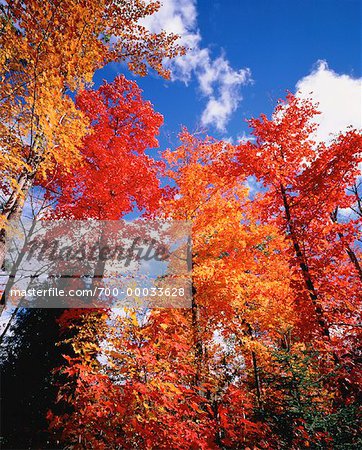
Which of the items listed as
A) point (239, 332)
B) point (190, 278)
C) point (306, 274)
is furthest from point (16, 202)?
point (239, 332)

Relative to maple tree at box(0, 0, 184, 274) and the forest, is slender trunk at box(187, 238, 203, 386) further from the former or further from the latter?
maple tree at box(0, 0, 184, 274)

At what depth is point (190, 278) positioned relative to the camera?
900 centimetres

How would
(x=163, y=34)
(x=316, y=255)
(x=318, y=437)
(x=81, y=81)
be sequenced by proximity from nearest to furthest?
(x=318, y=437) < (x=81, y=81) < (x=163, y=34) < (x=316, y=255)

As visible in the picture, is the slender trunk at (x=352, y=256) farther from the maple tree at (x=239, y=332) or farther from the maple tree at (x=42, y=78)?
the maple tree at (x=42, y=78)

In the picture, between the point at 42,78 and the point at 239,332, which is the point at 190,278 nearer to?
the point at 239,332

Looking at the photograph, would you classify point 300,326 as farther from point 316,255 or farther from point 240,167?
point 240,167

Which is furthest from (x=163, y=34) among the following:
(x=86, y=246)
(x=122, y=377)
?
(x=122, y=377)

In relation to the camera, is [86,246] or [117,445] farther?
[86,246]

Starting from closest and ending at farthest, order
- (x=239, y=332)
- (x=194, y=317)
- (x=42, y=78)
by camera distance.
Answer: (x=42, y=78) → (x=194, y=317) → (x=239, y=332)

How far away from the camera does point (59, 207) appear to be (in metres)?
9.58

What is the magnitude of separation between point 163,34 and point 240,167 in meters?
4.64

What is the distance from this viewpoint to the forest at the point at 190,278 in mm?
4516

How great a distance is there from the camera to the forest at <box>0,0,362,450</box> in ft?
14.8

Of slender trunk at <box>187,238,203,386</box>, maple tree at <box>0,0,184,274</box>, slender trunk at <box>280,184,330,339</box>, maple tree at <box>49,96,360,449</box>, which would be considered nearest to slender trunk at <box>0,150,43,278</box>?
maple tree at <box>0,0,184,274</box>
